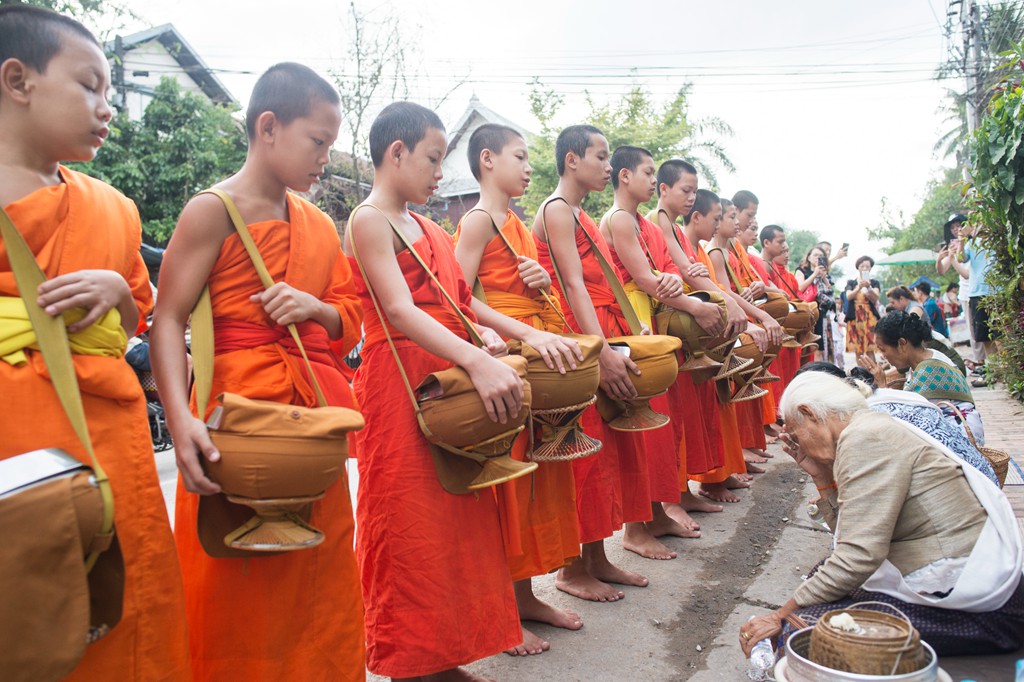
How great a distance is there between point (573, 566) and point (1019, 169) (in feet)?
16.3

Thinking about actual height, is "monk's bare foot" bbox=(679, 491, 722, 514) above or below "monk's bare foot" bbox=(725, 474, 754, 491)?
above

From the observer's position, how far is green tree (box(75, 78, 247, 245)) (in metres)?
14.8

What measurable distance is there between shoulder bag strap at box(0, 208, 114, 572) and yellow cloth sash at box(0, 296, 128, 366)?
2 centimetres

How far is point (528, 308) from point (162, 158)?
1398 centimetres

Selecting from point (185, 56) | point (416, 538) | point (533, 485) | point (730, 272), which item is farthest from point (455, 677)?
point (185, 56)

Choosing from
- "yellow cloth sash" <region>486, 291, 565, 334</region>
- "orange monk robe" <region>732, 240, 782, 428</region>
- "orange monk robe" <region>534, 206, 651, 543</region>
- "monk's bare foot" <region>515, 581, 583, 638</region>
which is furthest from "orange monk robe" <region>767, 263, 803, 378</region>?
"monk's bare foot" <region>515, 581, 583, 638</region>

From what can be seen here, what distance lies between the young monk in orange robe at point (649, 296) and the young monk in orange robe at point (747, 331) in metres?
0.74

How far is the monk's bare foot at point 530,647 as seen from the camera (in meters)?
3.05

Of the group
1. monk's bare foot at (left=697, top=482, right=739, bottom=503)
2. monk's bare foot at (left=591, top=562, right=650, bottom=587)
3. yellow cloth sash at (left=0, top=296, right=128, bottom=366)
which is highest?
yellow cloth sash at (left=0, top=296, right=128, bottom=366)

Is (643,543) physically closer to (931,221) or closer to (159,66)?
(159,66)

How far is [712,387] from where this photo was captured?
500 cm

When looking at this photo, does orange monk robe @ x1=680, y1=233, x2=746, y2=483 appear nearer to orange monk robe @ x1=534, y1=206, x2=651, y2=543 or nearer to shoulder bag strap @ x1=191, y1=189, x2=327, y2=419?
orange monk robe @ x1=534, y1=206, x2=651, y2=543

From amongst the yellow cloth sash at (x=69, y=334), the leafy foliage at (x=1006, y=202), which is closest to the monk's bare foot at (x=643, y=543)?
the yellow cloth sash at (x=69, y=334)

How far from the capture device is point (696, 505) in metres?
5.02
